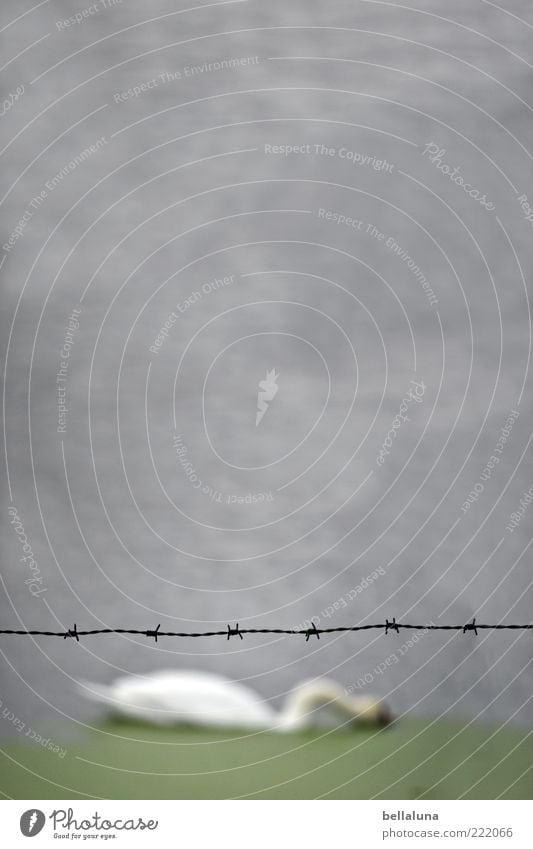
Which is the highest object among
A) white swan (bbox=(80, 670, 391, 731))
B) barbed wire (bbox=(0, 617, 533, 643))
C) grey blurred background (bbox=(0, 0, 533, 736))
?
grey blurred background (bbox=(0, 0, 533, 736))

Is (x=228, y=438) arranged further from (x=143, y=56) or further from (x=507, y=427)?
(x=143, y=56)

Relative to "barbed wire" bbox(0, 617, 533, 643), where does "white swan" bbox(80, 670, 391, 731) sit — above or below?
below

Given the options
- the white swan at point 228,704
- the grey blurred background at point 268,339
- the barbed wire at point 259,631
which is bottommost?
the white swan at point 228,704

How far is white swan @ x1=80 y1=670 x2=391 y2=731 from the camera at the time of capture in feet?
4.20

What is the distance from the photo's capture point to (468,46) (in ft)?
4.59

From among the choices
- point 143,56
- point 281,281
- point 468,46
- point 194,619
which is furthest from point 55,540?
point 468,46

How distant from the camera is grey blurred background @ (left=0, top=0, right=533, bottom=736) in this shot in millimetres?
1303

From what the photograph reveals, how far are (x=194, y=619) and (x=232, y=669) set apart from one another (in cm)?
8

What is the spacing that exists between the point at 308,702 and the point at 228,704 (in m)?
0.10

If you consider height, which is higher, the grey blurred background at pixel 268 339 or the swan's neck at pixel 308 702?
the grey blurred background at pixel 268 339

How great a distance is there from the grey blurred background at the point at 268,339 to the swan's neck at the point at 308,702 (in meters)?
0.02

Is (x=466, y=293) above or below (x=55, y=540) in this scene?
above

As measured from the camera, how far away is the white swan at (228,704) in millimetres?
1280

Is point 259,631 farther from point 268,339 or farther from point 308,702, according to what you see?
point 268,339
